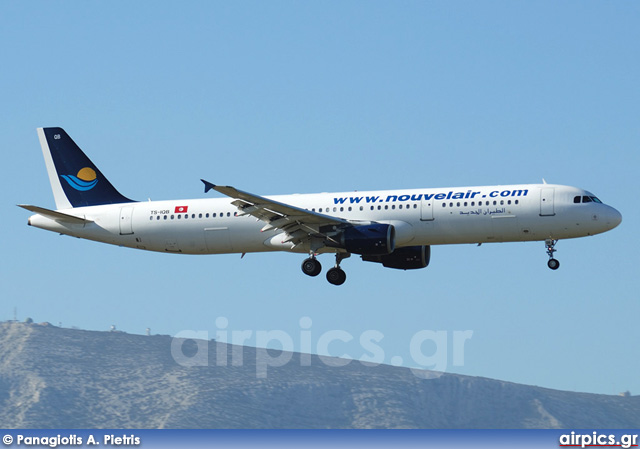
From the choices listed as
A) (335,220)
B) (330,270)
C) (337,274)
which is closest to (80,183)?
(330,270)

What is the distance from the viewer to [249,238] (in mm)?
59438

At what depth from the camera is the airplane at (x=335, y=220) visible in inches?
2181

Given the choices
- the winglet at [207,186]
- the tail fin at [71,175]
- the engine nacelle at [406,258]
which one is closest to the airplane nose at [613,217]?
the engine nacelle at [406,258]

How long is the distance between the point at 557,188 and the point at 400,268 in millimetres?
11401

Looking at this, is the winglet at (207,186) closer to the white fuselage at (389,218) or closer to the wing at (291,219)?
the wing at (291,219)

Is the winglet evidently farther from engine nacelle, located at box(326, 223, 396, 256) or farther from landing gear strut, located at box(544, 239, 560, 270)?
landing gear strut, located at box(544, 239, 560, 270)

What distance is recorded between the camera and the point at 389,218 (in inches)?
2242

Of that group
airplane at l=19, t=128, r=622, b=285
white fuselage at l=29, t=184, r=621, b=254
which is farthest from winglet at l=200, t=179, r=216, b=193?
white fuselage at l=29, t=184, r=621, b=254

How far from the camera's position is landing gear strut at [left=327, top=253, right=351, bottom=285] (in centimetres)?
6053

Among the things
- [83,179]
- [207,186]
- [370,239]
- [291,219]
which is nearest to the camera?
[207,186]

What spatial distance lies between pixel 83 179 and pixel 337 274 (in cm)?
1769

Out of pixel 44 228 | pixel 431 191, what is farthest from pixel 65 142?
pixel 431 191

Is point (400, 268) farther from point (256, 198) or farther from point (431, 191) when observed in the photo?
point (256, 198)

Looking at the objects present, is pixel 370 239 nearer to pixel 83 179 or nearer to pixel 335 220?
pixel 335 220
